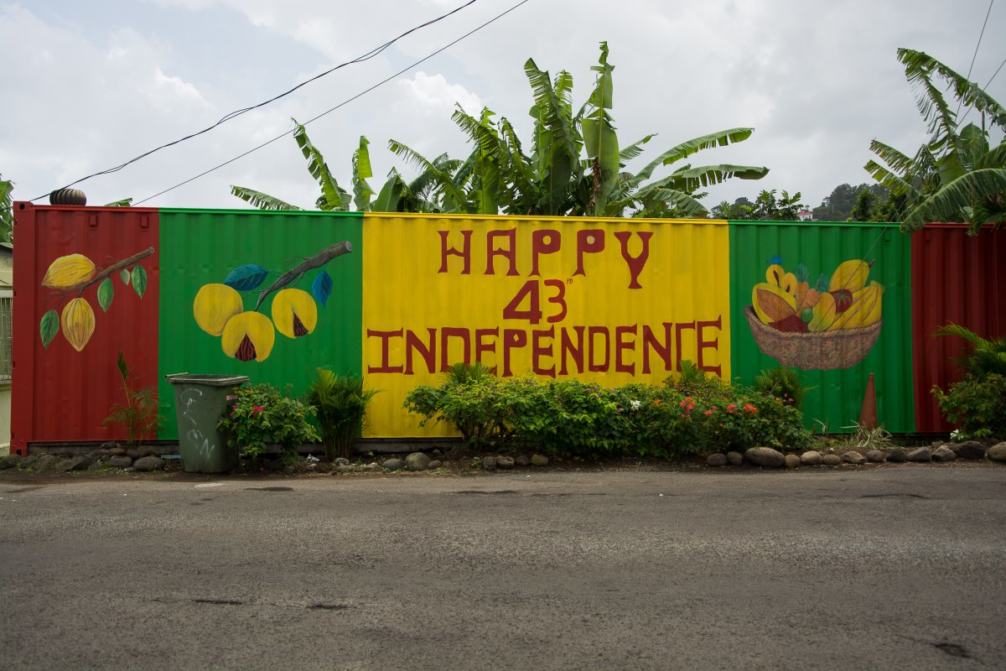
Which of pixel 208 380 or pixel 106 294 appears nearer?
pixel 208 380

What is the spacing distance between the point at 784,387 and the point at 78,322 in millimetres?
8021

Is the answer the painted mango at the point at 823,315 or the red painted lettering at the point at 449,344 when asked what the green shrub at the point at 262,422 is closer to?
the red painted lettering at the point at 449,344

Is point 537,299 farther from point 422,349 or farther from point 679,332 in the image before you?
point 679,332

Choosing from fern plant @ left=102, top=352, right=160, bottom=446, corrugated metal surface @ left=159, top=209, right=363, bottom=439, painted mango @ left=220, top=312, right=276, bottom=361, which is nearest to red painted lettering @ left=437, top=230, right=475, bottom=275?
corrugated metal surface @ left=159, top=209, right=363, bottom=439

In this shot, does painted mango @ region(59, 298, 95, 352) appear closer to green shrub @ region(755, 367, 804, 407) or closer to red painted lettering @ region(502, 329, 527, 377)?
red painted lettering @ region(502, 329, 527, 377)

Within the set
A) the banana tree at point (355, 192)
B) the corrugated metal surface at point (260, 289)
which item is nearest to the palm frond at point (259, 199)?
the banana tree at point (355, 192)

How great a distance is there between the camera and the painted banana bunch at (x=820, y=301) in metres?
10.0

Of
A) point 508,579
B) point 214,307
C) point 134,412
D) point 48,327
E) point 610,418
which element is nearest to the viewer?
point 508,579

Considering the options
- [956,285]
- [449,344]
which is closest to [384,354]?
[449,344]

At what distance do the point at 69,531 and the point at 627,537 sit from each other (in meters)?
3.80

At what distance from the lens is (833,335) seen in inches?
395

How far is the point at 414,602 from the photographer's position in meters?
4.16

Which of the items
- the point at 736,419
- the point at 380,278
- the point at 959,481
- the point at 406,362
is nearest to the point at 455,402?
the point at 406,362

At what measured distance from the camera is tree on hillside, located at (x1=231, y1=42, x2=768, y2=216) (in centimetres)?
1341
